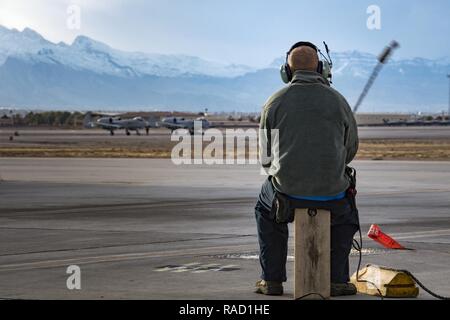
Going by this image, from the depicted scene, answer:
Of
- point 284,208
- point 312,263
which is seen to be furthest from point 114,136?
point 312,263

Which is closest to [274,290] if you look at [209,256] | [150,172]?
[209,256]

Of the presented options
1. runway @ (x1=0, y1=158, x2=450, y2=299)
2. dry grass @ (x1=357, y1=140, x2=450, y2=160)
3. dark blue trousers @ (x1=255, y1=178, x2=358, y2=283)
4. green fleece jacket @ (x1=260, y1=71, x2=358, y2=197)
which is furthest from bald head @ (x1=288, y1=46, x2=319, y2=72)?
dry grass @ (x1=357, y1=140, x2=450, y2=160)

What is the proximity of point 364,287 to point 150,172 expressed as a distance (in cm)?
3193

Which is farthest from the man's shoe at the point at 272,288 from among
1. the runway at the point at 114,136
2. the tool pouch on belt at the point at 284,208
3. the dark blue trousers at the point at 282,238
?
the runway at the point at 114,136

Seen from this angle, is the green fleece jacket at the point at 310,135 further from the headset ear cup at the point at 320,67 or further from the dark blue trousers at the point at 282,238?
the dark blue trousers at the point at 282,238

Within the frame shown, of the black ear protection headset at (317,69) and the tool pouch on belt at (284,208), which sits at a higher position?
the black ear protection headset at (317,69)

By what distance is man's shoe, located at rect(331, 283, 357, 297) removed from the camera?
1060 centimetres

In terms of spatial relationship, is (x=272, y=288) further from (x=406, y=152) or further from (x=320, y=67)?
(x=406, y=152)

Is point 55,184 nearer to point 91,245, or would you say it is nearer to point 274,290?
point 91,245

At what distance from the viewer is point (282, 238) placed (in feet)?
36.0

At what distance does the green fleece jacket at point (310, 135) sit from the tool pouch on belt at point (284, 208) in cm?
6

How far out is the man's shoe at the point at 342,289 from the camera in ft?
34.8

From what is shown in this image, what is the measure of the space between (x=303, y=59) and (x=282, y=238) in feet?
5.50

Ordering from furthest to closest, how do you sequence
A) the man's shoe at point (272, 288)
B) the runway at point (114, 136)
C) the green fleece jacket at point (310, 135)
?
the runway at point (114, 136) → the man's shoe at point (272, 288) → the green fleece jacket at point (310, 135)
